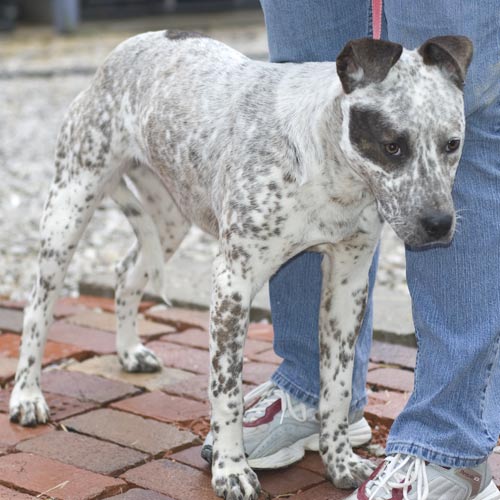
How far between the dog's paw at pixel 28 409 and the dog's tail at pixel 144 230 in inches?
26.8

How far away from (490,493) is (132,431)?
4.27ft

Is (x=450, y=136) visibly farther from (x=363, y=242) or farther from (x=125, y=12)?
(x=125, y=12)

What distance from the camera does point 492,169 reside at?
3.08m

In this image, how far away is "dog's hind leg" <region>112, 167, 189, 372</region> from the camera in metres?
4.37

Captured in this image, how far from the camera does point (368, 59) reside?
2.88 metres

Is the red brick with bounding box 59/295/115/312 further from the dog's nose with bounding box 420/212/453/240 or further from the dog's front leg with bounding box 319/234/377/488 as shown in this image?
the dog's nose with bounding box 420/212/453/240

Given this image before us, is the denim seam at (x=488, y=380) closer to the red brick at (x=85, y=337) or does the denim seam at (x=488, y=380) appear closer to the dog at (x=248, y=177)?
the dog at (x=248, y=177)

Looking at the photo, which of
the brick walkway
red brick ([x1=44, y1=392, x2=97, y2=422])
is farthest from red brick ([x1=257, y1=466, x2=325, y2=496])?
red brick ([x1=44, y1=392, x2=97, y2=422])

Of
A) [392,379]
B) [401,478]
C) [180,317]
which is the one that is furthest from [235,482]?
[180,317]

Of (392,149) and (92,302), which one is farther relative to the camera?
(92,302)

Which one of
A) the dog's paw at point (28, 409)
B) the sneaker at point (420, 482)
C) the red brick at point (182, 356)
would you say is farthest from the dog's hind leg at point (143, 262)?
the sneaker at point (420, 482)

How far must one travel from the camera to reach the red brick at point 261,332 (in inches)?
195

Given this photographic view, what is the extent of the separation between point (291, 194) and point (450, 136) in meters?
0.53

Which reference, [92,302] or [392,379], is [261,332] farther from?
[92,302]
